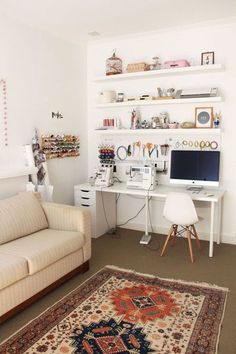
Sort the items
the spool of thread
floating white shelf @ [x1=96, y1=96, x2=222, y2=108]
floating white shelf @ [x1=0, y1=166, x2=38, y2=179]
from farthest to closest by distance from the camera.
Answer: floating white shelf @ [x1=96, y1=96, x2=222, y2=108], the spool of thread, floating white shelf @ [x1=0, y1=166, x2=38, y2=179]

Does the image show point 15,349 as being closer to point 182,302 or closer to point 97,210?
point 182,302

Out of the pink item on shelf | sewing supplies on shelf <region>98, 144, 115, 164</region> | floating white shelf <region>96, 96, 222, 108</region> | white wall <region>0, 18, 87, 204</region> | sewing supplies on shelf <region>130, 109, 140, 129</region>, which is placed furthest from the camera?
sewing supplies on shelf <region>98, 144, 115, 164</region>

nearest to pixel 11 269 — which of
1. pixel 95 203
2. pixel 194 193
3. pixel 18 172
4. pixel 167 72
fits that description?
pixel 18 172

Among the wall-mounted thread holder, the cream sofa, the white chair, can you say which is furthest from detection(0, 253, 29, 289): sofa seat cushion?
the wall-mounted thread holder

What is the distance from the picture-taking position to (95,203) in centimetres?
432

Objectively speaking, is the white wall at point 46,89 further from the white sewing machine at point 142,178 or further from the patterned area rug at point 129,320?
the patterned area rug at point 129,320

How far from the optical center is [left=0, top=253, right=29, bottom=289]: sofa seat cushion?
2.34m

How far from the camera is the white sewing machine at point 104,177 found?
171 inches

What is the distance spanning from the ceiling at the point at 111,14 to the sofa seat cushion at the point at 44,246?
7.48 feet

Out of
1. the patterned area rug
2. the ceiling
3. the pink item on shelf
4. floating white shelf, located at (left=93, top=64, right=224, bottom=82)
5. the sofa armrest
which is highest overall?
Result: the ceiling

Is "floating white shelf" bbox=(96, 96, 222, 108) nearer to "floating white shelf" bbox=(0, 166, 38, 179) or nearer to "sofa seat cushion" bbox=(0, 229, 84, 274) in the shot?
"floating white shelf" bbox=(0, 166, 38, 179)

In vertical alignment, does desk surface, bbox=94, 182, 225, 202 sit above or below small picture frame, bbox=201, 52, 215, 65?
below

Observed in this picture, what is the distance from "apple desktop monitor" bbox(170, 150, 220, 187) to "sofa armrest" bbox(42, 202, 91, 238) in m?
1.40

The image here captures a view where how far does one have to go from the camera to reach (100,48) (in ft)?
15.5
